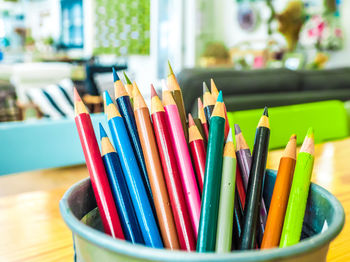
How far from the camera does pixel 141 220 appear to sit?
226 millimetres

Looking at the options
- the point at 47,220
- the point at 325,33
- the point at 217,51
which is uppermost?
the point at 325,33

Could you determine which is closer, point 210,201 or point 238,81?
point 210,201

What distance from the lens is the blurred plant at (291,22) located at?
3.38 metres

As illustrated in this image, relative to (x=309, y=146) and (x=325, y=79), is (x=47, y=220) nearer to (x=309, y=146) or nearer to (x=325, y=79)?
(x=309, y=146)

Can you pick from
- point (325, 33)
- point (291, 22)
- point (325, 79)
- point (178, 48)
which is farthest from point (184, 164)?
point (178, 48)

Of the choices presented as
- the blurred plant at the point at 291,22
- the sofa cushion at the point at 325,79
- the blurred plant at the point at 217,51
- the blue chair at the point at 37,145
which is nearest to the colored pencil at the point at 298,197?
the blue chair at the point at 37,145

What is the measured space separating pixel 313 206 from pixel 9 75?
14.8 ft

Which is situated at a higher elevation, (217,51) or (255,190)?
→ (217,51)

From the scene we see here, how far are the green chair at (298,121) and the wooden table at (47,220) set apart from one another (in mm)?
159

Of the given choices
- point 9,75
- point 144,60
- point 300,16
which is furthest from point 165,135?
point 144,60

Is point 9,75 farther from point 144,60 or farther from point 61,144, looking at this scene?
point 61,144

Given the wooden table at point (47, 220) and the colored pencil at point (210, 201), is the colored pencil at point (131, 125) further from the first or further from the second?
the wooden table at point (47, 220)

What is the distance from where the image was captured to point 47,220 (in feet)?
1.58

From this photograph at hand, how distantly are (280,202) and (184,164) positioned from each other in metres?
0.06
